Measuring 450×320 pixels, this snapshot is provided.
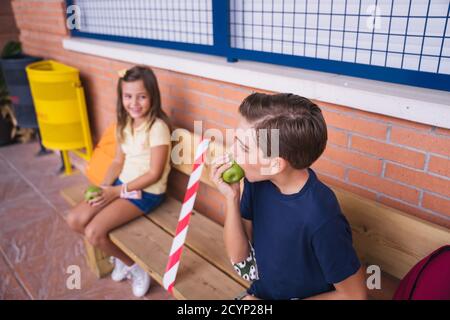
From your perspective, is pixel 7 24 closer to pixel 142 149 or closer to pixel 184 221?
pixel 142 149

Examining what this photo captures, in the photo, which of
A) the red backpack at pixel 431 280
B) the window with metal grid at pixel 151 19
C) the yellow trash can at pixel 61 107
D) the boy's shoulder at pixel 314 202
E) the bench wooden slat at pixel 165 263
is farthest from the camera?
the yellow trash can at pixel 61 107

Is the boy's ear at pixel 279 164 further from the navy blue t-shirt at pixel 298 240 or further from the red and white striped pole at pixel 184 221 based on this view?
the red and white striped pole at pixel 184 221

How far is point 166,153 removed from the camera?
9.07 feet

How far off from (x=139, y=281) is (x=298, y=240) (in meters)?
1.64

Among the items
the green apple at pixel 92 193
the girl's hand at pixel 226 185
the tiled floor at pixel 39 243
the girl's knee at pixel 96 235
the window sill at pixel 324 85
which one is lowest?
the tiled floor at pixel 39 243

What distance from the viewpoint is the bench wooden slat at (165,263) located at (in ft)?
6.72

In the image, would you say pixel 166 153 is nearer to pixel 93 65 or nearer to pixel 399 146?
pixel 399 146

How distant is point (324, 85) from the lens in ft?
6.38

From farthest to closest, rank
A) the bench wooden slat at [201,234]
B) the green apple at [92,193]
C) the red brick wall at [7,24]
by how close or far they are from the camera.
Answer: the red brick wall at [7,24] → the green apple at [92,193] → the bench wooden slat at [201,234]

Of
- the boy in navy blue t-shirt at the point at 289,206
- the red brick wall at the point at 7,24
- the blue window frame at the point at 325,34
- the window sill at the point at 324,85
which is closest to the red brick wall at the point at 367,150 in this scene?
the window sill at the point at 324,85

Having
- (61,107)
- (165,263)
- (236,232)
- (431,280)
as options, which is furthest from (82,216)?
(431,280)

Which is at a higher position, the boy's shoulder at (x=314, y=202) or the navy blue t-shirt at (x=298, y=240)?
the boy's shoulder at (x=314, y=202)

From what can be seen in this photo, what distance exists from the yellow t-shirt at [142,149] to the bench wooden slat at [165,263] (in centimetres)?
32
